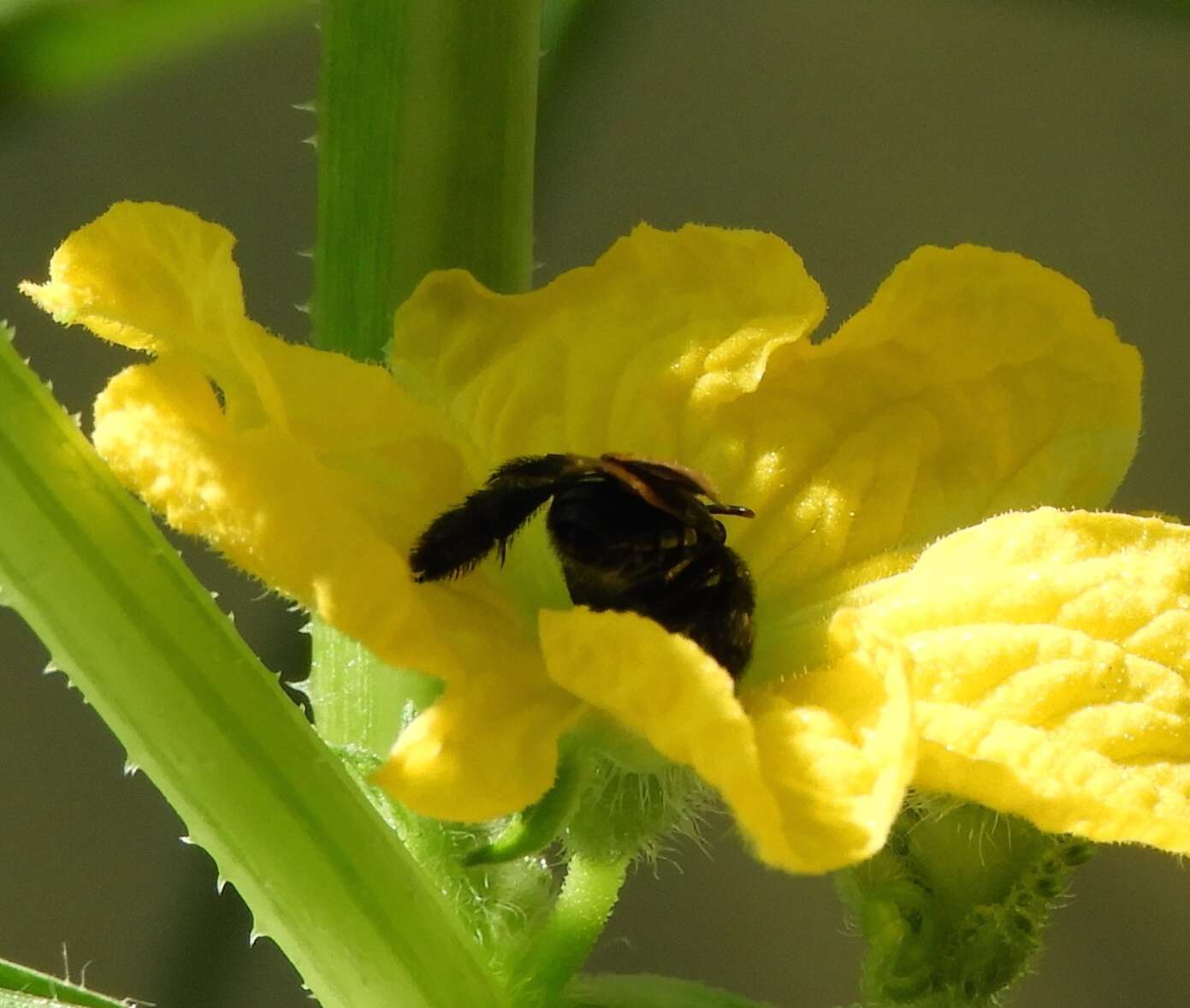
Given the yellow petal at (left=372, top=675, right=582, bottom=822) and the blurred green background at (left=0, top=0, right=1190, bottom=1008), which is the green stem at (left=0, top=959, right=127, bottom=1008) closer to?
the yellow petal at (left=372, top=675, right=582, bottom=822)

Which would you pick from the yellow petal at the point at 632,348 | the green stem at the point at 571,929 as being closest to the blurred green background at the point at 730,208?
the yellow petal at the point at 632,348

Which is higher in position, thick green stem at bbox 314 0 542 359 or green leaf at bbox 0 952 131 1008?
thick green stem at bbox 314 0 542 359

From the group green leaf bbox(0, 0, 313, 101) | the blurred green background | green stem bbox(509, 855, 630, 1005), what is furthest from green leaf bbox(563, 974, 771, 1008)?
the blurred green background

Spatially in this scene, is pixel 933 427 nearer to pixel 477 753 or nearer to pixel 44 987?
pixel 477 753

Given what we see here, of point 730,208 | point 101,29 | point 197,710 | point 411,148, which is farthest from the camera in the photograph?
point 730,208

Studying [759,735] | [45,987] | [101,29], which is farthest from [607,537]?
[101,29]

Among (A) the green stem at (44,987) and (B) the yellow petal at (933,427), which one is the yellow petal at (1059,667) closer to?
(B) the yellow petal at (933,427)
